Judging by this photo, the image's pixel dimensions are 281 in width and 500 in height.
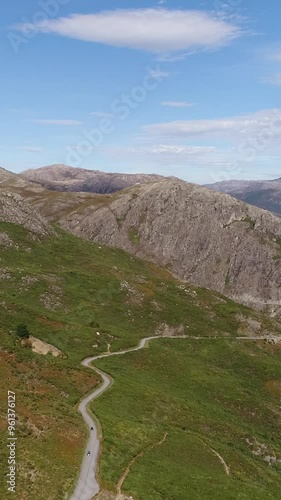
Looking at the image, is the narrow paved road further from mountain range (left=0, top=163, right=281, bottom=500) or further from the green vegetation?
the green vegetation

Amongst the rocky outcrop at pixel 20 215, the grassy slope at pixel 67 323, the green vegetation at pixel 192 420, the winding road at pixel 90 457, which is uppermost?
the rocky outcrop at pixel 20 215

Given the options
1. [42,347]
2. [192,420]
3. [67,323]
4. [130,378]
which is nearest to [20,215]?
[67,323]

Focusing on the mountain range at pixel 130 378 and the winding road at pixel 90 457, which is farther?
the mountain range at pixel 130 378

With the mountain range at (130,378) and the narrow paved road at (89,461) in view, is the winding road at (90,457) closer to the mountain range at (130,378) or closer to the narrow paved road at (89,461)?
the narrow paved road at (89,461)

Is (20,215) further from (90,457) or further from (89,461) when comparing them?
(89,461)

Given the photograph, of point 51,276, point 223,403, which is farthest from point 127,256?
point 223,403

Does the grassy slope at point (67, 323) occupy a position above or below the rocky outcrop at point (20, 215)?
below

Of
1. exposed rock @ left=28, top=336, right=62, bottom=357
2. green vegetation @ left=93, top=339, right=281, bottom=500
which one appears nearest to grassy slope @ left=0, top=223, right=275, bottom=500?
green vegetation @ left=93, top=339, right=281, bottom=500

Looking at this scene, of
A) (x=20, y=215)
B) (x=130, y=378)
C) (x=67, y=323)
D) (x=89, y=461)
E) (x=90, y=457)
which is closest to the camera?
(x=89, y=461)

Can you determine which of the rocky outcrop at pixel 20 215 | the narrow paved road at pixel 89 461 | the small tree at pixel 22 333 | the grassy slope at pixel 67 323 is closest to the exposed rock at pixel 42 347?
the small tree at pixel 22 333
